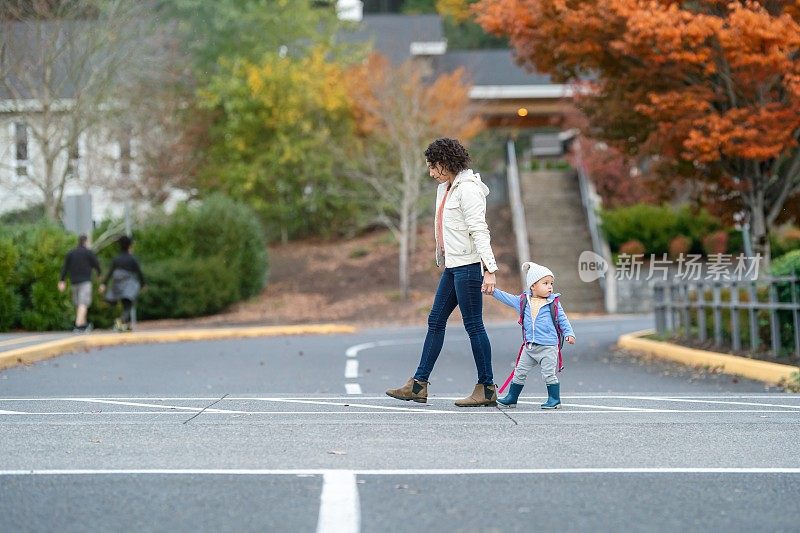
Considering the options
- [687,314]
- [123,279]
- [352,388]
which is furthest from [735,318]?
[123,279]

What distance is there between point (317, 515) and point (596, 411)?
14.2 ft

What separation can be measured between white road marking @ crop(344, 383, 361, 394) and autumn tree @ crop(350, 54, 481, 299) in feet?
58.1

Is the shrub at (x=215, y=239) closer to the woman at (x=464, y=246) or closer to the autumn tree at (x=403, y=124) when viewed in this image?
the autumn tree at (x=403, y=124)

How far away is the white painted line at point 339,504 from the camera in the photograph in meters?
5.00

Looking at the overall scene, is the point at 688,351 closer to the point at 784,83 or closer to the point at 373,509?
the point at 784,83

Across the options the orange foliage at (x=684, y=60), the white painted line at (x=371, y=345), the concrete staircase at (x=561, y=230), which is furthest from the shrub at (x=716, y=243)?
the white painted line at (x=371, y=345)

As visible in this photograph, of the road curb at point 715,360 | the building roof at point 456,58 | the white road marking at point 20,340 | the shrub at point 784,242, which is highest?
the building roof at point 456,58

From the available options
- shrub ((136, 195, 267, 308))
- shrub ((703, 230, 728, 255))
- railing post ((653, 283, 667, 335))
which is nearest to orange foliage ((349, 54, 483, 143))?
shrub ((136, 195, 267, 308))

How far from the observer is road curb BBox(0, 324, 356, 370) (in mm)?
16353

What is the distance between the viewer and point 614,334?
23172 millimetres

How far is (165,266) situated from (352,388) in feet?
56.8

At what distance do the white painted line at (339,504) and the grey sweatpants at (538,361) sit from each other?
3206 millimetres

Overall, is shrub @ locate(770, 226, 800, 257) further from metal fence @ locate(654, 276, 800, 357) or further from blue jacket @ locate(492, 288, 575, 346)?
blue jacket @ locate(492, 288, 575, 346)

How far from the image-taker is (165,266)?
29.6 meters
